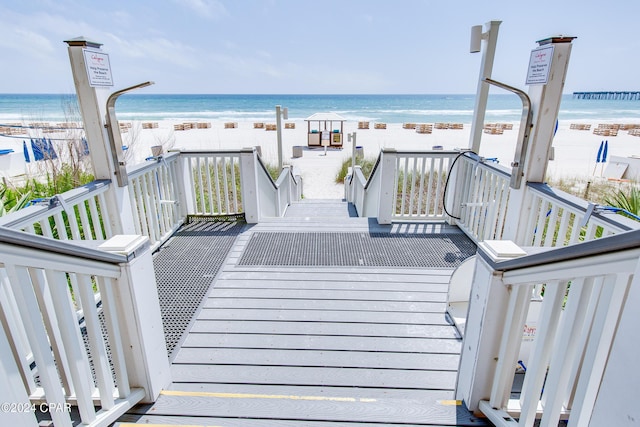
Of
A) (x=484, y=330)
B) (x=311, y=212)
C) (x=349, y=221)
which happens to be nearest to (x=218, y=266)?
(x=349, y=221)

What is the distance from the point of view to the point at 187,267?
3.03 m

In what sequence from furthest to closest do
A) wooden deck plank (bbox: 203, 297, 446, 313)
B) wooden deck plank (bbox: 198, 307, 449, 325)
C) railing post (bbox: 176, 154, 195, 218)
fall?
railing post (bbox: 176, 154, 195, 218)
wooden deck plank (bbox: 203, 297, 446, 313)
wooden deck plank (bbox: 198, 307, 449, 325)

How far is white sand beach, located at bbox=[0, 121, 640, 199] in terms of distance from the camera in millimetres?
10884

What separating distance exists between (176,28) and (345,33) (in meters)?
20.7

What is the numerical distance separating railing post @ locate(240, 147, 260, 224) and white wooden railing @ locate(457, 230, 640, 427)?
9.80 feet

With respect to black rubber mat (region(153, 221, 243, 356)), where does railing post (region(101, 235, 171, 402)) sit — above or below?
above

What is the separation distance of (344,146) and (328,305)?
17.7m

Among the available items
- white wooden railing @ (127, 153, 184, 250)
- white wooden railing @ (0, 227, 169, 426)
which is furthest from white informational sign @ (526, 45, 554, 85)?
white wooden railing @ (127, 153, 184, 250)

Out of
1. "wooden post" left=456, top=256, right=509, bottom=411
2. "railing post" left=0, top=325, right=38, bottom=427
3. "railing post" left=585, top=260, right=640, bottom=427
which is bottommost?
"wooden post" left=456, top=256, right=509, bottom=411

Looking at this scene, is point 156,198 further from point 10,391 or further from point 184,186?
point 10,391

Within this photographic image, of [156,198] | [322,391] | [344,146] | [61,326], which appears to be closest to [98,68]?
[156,198]

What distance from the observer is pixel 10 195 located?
9.69ft

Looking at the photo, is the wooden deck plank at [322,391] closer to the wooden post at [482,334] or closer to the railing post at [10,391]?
the wooden post at [482,334]

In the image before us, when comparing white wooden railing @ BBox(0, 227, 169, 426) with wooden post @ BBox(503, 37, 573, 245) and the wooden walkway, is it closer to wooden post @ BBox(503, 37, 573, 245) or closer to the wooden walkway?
the wooden walkway
